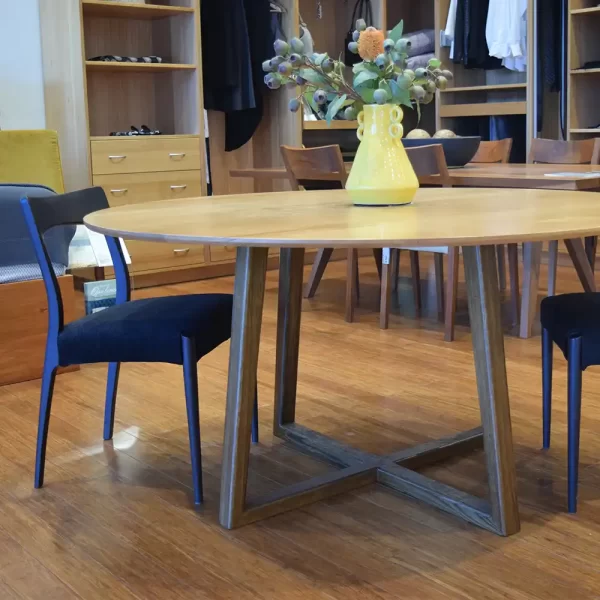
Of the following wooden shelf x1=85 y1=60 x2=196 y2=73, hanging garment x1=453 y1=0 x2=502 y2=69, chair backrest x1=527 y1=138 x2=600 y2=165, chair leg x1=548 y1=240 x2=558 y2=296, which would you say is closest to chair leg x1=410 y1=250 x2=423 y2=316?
chair leg x1=548 y1=240 x2=558 y2=296

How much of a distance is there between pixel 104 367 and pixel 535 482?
5.54 feet

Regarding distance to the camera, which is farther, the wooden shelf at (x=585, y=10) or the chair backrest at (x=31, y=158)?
the wooden shelf at (x=585, y=10)

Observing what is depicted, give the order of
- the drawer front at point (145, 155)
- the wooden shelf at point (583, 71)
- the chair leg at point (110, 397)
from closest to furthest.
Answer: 1. the chair leg at point (110, 397)
2. the drawer front at point (145, 155)
3. the wooden shelf at point (583, 71)

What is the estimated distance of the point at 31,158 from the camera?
4.05 metres

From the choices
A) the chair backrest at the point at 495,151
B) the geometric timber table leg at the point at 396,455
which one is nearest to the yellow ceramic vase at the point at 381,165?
the geometric timber table leg at the point at 396,455

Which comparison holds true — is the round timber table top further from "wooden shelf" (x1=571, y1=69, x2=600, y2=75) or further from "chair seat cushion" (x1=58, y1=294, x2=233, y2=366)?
"wooden shelf" (x1=571, y1=69, x2=600, y2=75)

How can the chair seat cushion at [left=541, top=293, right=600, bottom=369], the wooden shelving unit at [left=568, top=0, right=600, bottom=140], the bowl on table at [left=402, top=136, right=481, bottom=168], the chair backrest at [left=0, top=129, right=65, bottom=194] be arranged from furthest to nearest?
1. the wooden shelving unit at [left=568, top=0, right=600, bottom=140]
2. the chair backrest at [left=0, top=129, right=65, bottom=194]
3. the bowl on table at [left=402, top=136, right=481, bottom=168]
4. the chair seat cushion at [left=541, top=293, right=600, bottom=369]

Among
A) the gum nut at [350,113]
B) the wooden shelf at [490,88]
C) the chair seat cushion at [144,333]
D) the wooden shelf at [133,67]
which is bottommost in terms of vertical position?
the chair seat cushion at [144,333]

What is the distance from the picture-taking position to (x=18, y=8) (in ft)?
14.6

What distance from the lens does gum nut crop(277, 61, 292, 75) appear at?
192 centimetres

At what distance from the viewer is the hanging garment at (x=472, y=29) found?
571 centimetres

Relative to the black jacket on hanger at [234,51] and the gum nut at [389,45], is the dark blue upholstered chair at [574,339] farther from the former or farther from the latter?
the black jacket on hanger at [234,51]

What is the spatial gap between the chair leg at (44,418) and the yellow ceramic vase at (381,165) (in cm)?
80

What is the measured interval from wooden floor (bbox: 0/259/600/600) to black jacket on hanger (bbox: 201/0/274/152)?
8.10 feet
